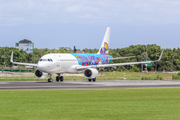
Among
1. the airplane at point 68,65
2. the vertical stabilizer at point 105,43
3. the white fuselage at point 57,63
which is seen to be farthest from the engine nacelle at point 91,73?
the vertical stabilizer at point 105,43

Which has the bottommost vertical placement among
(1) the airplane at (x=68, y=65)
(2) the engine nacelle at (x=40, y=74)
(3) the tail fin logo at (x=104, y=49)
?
(2) the engine nacelle at (x=40, y=74)

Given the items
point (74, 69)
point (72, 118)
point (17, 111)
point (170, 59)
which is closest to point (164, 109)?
point (72, 118)

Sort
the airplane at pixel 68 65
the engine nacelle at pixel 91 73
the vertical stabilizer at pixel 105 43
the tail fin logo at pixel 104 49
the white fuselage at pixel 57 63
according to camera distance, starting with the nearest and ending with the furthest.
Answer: the white fuselage at pixel 57 63 < the airplane at pixel 68 65 < the engine nacelle at pixel 91 73 < the tail fin logo at pixel 104 49 < the vertical stabilizer at pixel 105 43

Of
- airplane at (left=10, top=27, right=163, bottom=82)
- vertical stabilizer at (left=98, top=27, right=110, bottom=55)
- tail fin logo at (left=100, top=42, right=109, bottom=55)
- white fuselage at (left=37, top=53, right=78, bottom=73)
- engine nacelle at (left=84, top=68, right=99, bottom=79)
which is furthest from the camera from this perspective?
vertical stabilizer at (left=98, top=27, right=110, bottom=55)

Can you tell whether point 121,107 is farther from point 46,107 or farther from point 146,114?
point 46,107

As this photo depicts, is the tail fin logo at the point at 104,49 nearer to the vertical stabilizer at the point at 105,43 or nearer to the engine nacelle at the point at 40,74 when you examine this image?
the vertical stabilizer at the point at 105,43

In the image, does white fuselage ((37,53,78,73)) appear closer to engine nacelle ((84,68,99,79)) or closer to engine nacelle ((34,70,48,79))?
engine nacelle ((34,70,48,79))

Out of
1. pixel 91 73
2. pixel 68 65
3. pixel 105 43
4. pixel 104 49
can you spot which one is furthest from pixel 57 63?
pixel 105 43

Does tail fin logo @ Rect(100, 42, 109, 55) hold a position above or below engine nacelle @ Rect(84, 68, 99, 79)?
above

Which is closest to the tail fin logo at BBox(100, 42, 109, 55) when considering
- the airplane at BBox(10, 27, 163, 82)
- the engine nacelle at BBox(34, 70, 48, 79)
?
the airplane at BBox(10, 27, 163, 82)

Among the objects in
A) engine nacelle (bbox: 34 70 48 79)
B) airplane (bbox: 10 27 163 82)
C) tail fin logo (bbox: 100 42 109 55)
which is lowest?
engine nacelle (bbox: 34 70 48 79)

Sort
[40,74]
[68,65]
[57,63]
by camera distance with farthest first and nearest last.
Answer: [68,65], [40,74], [57,63]

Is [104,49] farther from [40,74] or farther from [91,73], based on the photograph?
[40,74]

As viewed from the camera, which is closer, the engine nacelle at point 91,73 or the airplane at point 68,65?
the airplane at point 68,65
